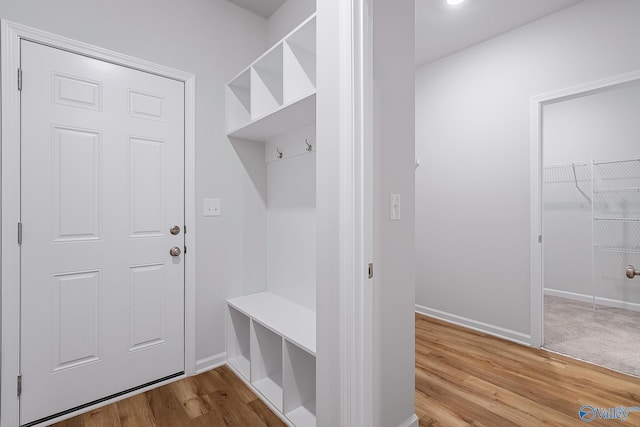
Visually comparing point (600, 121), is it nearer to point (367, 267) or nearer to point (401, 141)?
point (401, 141)

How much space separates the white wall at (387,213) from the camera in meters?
1.35

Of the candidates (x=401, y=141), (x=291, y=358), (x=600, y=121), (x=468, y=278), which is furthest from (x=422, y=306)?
(x=600, y=121)

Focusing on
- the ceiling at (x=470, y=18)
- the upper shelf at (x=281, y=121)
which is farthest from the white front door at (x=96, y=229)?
the ceiling at (x=470, y=18)

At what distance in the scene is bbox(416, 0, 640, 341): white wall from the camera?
231cm

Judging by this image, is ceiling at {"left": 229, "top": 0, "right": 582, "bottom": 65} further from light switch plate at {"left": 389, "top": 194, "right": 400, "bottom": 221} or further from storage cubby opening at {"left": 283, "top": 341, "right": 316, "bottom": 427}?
storage cubby opening at {"left": 283, "top": 341, "right": 316, "bottom": 427}

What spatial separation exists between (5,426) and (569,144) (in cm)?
576

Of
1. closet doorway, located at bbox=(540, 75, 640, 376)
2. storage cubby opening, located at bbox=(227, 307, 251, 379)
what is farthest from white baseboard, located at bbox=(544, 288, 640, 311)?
storage cubby opening, located at bbox=(227, 307, 251, 379)

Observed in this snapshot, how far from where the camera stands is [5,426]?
153cm

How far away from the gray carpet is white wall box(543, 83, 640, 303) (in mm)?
312

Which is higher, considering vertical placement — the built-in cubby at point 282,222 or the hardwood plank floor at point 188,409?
the built-in cubby at point 282,222

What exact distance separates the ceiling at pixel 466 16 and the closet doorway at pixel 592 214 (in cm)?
100

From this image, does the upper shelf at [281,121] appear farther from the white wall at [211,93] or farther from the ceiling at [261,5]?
the ceiling at [261,5]

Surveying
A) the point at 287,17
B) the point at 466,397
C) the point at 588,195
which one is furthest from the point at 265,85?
the point at 588,195

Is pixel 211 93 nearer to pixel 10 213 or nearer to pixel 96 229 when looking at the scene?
pixel 96 229
